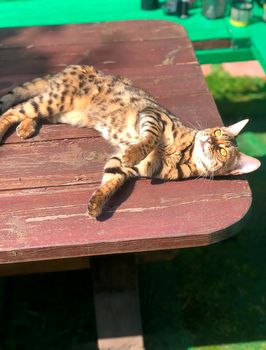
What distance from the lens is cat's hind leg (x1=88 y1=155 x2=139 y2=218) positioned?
2014 millimetres

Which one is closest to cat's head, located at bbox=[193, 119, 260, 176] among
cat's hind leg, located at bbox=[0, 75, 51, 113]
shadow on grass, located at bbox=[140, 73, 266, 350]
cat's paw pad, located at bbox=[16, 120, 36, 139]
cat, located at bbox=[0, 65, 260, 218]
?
cat, located at bbox=[0, 65, 260, 218]

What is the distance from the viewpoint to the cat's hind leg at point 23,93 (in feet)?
9.03

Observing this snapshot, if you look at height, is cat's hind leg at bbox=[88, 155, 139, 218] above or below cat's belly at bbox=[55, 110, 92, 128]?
above

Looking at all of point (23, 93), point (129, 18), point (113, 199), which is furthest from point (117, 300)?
point (129, 18)

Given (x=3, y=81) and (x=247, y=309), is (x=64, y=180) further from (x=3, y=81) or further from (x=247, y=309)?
(x=247, y=309)

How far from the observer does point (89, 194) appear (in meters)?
2.15

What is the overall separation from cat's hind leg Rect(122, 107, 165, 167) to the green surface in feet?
4.35

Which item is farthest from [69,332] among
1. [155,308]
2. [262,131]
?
[262,131]

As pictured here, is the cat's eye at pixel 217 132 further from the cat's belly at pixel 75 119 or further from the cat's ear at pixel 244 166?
the cat's belly at pixel 75 119

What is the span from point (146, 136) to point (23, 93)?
81 centimetres

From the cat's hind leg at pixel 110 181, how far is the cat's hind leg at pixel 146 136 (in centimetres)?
8

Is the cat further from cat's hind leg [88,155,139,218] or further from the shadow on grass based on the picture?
the shadow on grass

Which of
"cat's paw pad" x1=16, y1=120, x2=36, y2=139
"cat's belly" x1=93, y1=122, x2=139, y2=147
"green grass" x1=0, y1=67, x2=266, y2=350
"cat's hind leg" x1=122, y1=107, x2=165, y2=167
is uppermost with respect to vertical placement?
"cat's hind leg" x1=122, y1=107, x2=165, y2=167

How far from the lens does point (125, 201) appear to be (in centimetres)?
212
